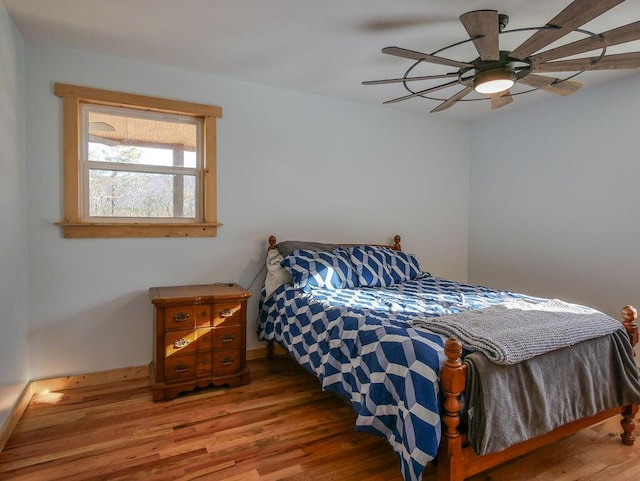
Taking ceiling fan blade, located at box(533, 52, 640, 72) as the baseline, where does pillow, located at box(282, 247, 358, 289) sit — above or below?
below

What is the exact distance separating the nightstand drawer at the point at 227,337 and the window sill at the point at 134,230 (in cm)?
82

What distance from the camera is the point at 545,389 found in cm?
168

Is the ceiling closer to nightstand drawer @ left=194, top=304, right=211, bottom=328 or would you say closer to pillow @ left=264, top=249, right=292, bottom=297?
pillow @ left=264, top=249, right=292, bottom=297

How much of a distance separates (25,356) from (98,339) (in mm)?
425

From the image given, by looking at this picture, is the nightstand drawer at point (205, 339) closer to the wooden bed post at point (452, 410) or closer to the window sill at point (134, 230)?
the window sill at point (134, 230)

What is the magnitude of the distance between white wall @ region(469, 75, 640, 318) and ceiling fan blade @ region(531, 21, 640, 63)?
67.5 inches

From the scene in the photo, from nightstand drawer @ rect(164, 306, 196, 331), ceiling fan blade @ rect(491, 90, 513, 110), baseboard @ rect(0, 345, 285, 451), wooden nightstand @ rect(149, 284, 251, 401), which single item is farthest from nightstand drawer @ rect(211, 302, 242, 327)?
ceiling fan blade @ rect(491, 90, 513, 110)

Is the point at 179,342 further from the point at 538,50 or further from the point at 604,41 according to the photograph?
the point at 604,41

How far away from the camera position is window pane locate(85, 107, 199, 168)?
2.82 m

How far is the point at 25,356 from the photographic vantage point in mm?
2504

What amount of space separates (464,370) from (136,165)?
8.69ft

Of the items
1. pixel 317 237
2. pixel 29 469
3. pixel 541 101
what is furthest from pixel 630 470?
pixel 541 101

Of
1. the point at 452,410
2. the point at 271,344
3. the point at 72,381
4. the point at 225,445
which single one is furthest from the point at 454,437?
the point at 72,381

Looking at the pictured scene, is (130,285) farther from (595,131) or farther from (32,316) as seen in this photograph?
(595,131)
